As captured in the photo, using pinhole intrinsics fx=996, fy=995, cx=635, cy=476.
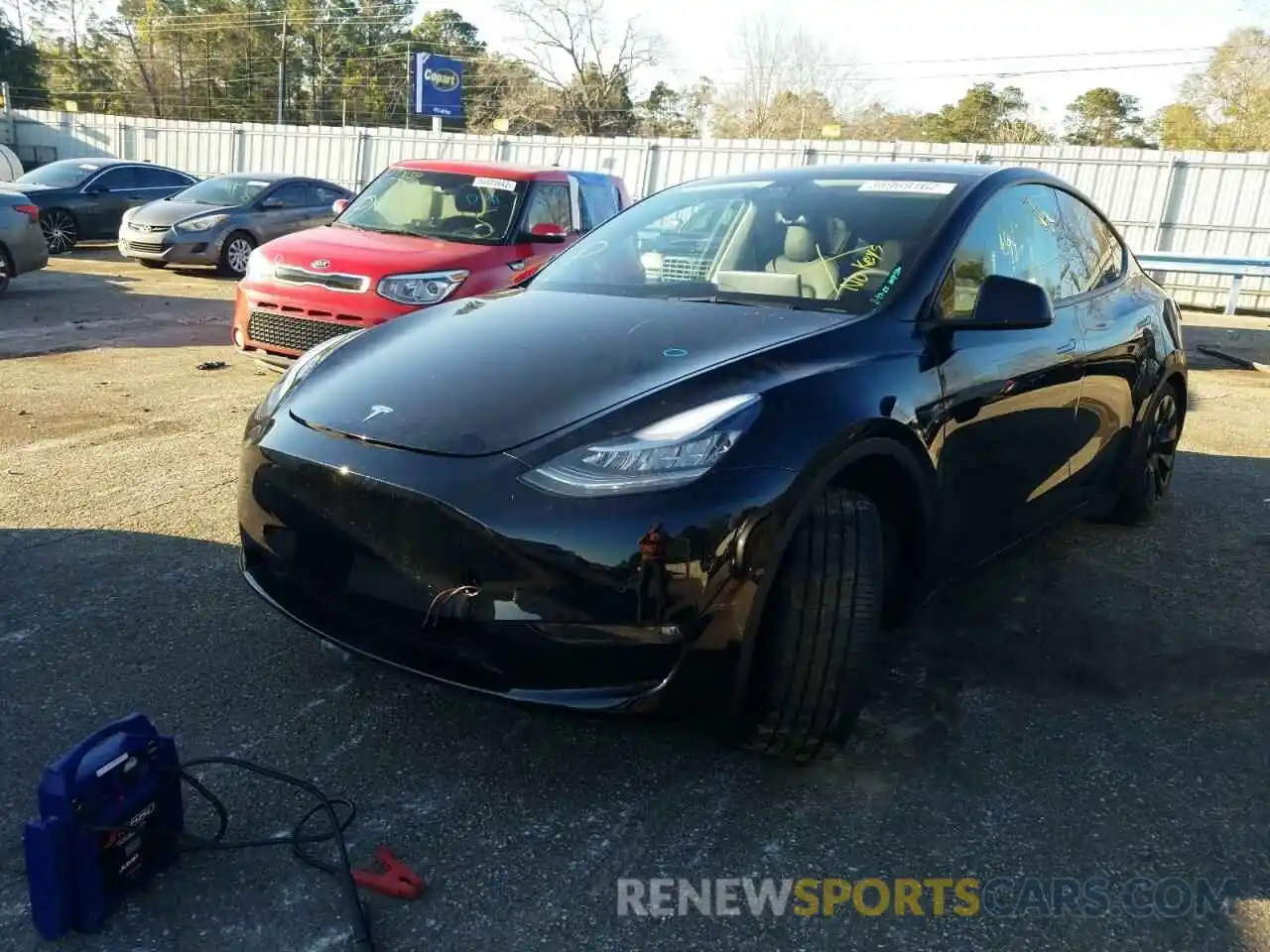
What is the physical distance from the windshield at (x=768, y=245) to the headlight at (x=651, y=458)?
2.75 feet

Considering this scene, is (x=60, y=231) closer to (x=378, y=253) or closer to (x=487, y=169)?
(x=487, y=169)

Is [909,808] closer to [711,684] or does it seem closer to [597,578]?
[711,684]

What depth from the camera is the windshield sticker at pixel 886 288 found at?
2881 millimetres

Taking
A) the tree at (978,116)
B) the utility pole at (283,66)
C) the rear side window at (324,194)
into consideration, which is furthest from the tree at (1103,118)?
the rear side window at (324,194)

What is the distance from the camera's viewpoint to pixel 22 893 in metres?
2.00

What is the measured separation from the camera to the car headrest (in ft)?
10.6

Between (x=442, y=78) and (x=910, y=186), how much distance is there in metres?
45.6

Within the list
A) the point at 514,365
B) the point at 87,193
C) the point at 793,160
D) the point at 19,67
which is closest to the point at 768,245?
the point at 514,365

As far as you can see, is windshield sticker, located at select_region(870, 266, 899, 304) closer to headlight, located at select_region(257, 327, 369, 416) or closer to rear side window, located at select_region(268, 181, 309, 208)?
headlight, located at select_region(257, 327, 369, 416)

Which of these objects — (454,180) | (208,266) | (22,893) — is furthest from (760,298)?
(208,266)

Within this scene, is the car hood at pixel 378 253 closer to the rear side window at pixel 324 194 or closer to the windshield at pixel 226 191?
the windshield at pixel 226 191

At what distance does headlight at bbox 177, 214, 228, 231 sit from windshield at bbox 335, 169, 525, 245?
610 centimetres

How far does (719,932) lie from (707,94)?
194ft

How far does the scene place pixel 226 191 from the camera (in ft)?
44.9
